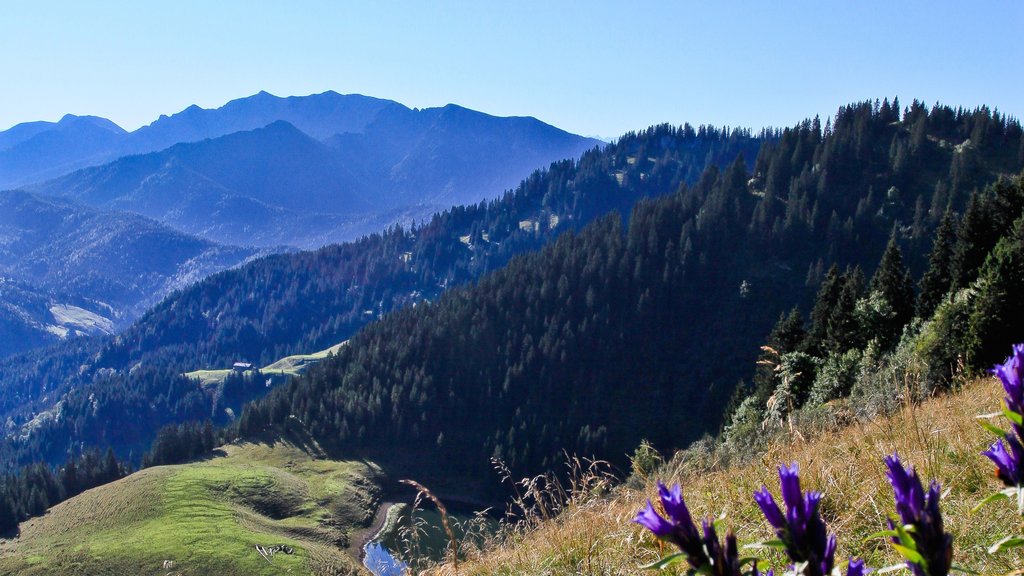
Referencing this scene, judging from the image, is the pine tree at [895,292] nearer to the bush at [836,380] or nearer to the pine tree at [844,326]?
the pine tree at [844,326]

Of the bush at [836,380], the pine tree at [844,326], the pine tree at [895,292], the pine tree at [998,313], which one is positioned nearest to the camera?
the pine tree at [998,313]

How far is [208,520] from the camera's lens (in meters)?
88.9

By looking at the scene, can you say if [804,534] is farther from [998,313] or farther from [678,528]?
[998,313]

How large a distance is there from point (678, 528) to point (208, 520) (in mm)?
100948

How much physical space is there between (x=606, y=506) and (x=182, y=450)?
140526mm

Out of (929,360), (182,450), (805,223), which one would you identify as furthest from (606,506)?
(805,223)

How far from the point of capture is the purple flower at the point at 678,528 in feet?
7.43

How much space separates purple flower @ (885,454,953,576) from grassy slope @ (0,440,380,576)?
71.8 metres

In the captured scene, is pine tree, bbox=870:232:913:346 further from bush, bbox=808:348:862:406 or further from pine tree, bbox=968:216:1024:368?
pine tree, bbox=968:216:1024:368

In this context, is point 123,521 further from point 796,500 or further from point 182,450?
point 796,500

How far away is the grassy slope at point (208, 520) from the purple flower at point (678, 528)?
71386 mm

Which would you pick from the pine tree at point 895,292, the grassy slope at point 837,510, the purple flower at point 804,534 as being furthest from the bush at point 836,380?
the purple flower at point 804,534

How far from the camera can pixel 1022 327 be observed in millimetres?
26391

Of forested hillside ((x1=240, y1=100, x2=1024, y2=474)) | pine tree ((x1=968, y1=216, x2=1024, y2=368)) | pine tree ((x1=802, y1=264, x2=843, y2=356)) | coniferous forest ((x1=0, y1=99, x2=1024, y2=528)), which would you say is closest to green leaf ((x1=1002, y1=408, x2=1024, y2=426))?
pine tree ((x1=968, y1=216, x2=1024, y2=368))
